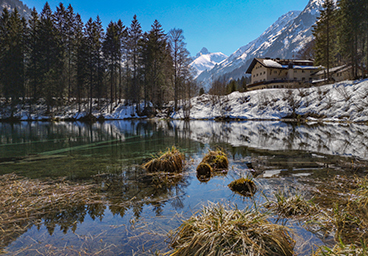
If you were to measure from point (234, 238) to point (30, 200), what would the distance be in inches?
184

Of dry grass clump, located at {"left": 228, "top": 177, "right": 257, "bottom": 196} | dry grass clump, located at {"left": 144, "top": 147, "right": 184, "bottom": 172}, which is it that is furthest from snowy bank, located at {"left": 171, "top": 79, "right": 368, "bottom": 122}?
dry grass clump, located at {"left": 144, "top": 147, "right": 184, "bottom": 172}

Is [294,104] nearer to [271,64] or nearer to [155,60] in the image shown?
[271,64]

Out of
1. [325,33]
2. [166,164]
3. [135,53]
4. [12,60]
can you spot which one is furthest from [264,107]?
[12,60]

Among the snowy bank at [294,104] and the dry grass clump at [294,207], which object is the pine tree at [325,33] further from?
the dry grass clump at [294,207]

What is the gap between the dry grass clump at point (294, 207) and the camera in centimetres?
403

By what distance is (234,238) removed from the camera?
2.60 meters

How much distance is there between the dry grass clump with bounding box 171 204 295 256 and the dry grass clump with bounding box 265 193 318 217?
3.60 ft

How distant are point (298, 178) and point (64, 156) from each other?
10283 mm

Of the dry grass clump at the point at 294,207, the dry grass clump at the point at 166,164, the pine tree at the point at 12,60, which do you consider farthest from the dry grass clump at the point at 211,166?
the pine tree at the point at 12,60

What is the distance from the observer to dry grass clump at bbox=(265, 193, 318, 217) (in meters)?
4.03

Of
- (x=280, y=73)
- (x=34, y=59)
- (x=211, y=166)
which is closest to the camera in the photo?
(x=211, y=166)

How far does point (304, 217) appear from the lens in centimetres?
389

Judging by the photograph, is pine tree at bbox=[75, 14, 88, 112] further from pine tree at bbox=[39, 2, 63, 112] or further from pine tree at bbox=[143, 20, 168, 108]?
pine tree at bbox=[143, 20, 168, 108]

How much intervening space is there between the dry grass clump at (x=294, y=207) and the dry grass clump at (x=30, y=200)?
403 cm
